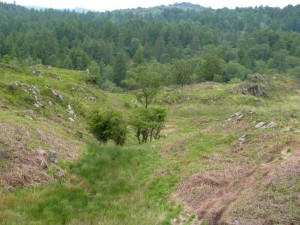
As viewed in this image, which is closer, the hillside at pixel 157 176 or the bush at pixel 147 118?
the hillside at pixel 157 176

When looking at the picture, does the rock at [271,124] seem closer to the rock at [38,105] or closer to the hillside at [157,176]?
the hillside at [157,176]

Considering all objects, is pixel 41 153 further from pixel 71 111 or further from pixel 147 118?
pixel 71 111

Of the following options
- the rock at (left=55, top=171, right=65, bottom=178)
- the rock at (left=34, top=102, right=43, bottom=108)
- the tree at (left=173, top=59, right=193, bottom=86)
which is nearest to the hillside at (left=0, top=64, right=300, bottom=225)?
the rock at (left=55, top=171, right=65, bottom=178)

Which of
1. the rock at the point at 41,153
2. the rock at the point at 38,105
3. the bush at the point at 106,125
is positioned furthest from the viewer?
the rock at the point at 38,105

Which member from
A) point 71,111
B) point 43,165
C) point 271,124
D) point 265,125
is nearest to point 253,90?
point 71,111

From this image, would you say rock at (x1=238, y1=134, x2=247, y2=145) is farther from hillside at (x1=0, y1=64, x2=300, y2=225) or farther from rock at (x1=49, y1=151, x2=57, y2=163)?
rock at (x1=49, y1=151, x2=57, y2=163)

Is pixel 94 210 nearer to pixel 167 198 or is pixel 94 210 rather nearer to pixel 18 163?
pixel 167 198

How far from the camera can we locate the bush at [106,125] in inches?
1305

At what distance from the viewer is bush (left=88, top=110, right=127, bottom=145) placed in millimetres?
33156

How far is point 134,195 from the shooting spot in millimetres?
20156

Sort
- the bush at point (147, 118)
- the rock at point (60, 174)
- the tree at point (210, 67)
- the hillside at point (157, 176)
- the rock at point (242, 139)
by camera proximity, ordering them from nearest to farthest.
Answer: the hillside at point (157, 176), the rock at point (60, 174), the rock at point (242, 139), the bush at point (147, 118), the tree at point (210, 67)

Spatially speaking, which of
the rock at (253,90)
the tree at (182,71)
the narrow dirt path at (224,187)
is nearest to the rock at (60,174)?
the narrow dirt path at (224,187)

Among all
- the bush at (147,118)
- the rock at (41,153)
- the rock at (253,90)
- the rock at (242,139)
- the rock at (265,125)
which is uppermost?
the rock at (265,125)

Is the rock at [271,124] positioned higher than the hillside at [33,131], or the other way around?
the rock at [271,124]
